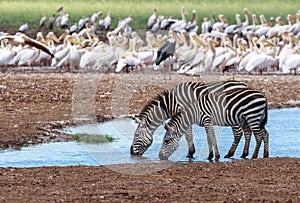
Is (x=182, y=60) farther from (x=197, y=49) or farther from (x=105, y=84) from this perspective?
(x=105, y=84)

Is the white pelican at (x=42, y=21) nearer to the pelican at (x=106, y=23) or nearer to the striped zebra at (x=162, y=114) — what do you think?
the pelican at (x=106, y=23)

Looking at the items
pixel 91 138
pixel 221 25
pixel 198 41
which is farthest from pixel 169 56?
pixel 221 25

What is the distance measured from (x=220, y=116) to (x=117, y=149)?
5.50ft

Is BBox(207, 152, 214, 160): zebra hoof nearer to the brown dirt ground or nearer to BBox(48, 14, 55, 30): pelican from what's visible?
the brown dirt ground

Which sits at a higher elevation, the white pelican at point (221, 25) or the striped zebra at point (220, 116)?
the striped zebra at point (220, 116)

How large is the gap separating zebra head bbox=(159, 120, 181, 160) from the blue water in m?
0.12

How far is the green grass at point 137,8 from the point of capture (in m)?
38.8

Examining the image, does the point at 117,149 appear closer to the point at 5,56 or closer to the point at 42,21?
the point at 5,56

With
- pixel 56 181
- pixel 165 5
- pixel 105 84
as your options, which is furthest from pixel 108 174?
pixel 165 5

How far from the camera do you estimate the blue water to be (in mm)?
10023

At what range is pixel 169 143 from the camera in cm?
1016

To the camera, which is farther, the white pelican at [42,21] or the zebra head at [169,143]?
the white pelican at [42,21]

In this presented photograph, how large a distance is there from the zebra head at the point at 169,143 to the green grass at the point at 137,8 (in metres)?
27.2

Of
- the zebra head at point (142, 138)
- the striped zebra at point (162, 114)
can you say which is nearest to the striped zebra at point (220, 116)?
the striped zebra at point (162, 114)
